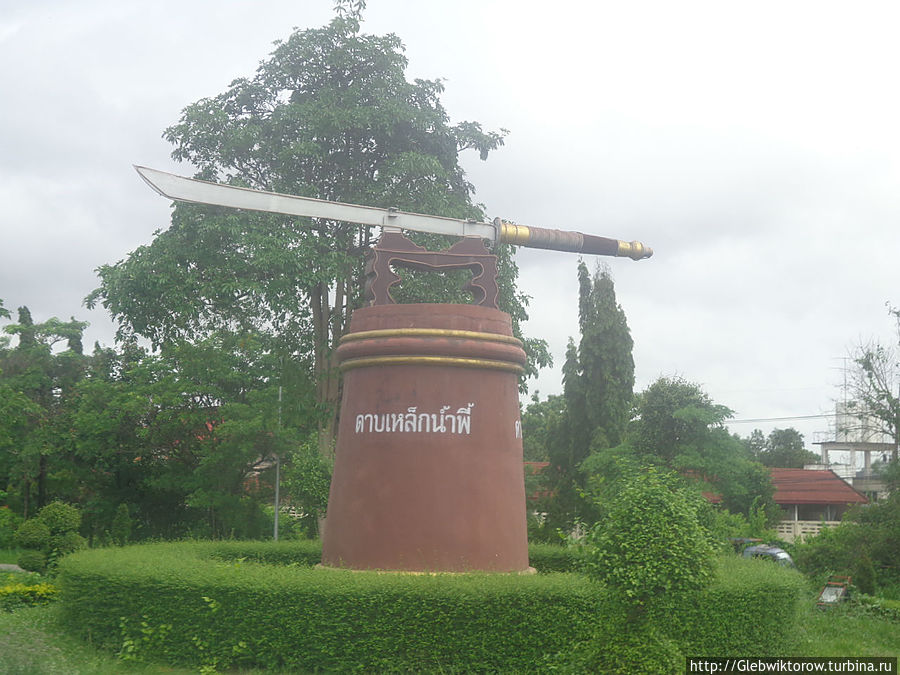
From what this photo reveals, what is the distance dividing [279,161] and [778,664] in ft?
56.9

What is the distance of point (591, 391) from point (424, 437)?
854 inches

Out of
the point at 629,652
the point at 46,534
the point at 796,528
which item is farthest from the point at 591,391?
the point at 629,652

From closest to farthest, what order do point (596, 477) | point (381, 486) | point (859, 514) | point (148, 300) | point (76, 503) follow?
point (381, 486) < point (148, 300) < point (859, 514) < point (596, 477) < point (76, 503)

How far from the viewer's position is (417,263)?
37.0 ft

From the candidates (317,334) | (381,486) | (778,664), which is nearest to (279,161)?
(317,334)

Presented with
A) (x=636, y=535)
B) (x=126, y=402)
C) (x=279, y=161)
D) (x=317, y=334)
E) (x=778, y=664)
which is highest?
(x=279, y=161)

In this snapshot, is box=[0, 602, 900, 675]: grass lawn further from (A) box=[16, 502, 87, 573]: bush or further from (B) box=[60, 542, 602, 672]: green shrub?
(A) box=[16, 502, 87, 573]: bush

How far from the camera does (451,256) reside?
444 inches

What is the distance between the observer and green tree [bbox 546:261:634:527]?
3070 centimetres

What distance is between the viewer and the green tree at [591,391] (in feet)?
101

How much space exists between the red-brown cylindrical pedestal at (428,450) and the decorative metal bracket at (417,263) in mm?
472

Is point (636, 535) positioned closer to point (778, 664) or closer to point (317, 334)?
point (778, 664)

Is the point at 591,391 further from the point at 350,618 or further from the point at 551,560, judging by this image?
the point at 350,618

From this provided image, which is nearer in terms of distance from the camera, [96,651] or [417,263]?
[96,651]
